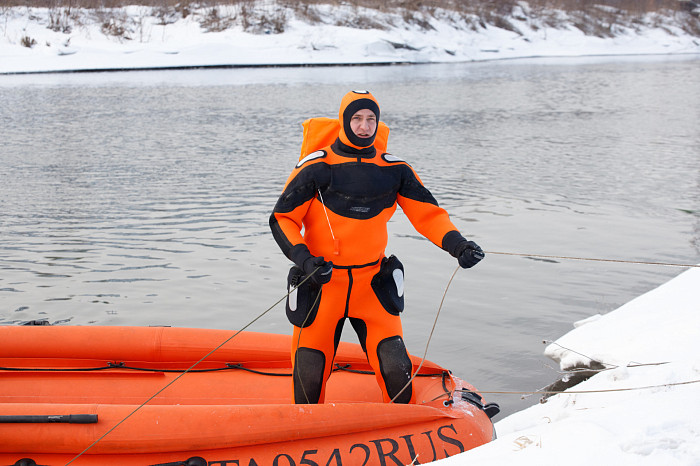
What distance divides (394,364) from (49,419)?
5.38ft

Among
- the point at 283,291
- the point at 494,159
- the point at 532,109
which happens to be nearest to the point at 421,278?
the point at 283,291

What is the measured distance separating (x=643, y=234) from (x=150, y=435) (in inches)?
277

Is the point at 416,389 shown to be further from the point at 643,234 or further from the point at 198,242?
the point at 643,234

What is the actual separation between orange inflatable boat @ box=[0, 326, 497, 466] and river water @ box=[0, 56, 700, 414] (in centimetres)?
139

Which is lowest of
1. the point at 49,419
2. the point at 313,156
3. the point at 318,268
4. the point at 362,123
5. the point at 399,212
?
the point at 399,212

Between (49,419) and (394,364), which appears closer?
(49,419)

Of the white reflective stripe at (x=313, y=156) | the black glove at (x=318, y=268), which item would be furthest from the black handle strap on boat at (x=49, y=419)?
the white reflective stripe at (x=313, y=156)

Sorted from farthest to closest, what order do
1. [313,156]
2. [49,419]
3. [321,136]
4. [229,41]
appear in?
[229,41] → [321,136] → [313,156] → [49,419]

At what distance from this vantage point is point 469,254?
3.57 meters

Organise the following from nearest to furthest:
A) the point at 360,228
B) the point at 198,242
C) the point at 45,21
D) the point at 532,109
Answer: the point at 360,228
the point at 198,242
the point at 532,109
the point at 45,21

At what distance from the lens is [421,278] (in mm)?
7375

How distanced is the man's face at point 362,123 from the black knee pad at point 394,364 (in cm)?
104

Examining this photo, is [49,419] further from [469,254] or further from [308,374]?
[469,254]

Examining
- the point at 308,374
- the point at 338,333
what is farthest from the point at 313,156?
the point at 308,374
